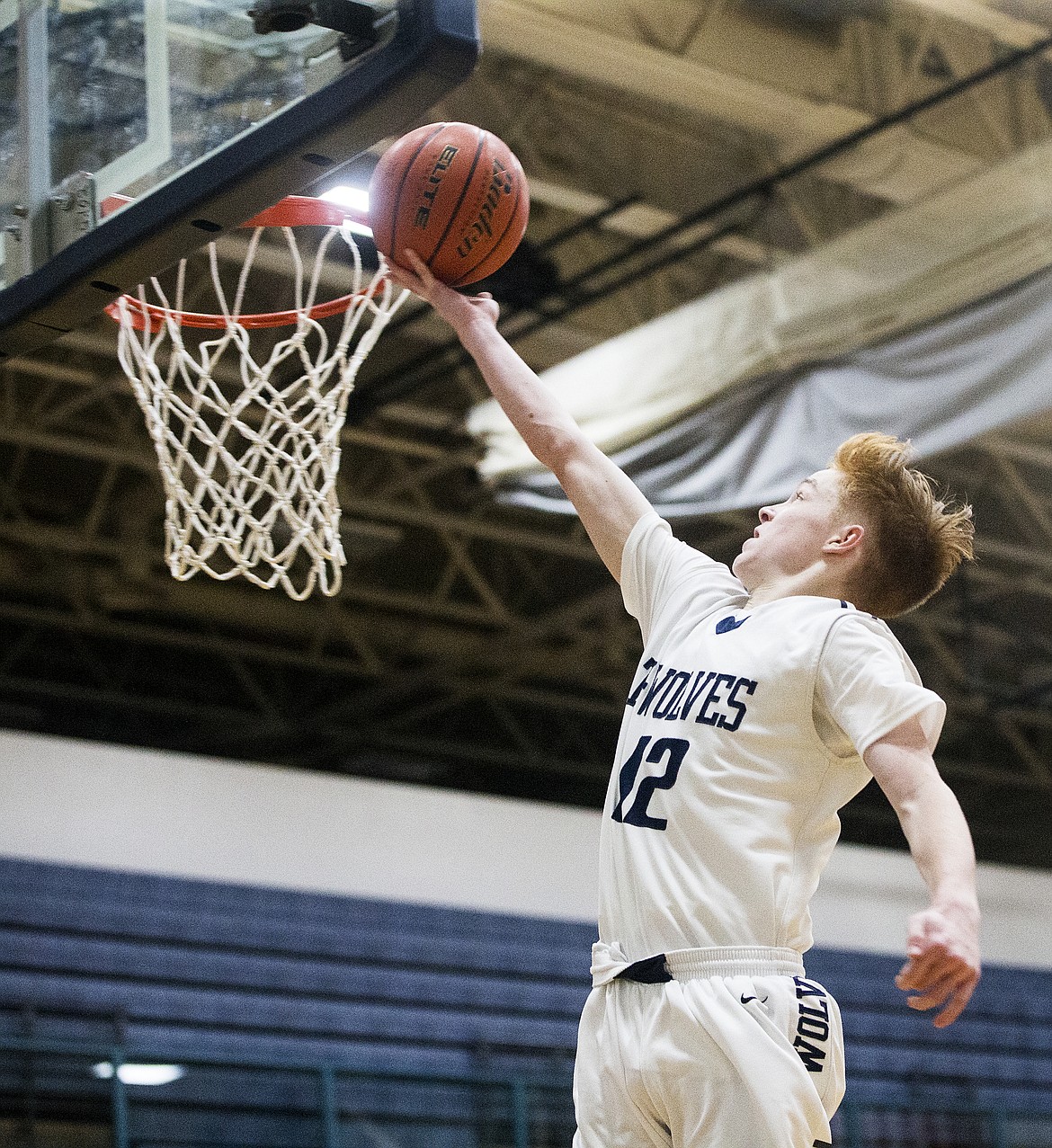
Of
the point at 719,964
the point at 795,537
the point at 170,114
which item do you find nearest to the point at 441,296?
the point at 170,114

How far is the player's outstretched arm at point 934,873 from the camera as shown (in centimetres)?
190

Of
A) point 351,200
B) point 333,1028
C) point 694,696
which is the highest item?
point 351,200

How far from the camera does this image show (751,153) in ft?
23.4

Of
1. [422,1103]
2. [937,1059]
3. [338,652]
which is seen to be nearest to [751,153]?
[422,1103]

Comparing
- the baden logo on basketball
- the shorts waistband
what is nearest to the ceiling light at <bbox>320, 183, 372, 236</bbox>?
the baden logo on basketball

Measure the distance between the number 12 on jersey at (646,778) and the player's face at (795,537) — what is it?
335 millimetres

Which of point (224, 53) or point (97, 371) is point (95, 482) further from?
point (224, 53)

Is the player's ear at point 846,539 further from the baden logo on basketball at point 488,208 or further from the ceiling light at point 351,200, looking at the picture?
the ceiling light at point 351,200

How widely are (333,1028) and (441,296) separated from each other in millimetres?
6180

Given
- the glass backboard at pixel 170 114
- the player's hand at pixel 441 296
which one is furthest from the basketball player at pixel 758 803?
the glass backboard at pixel 170 114

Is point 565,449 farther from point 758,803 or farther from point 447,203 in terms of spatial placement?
point 758,803

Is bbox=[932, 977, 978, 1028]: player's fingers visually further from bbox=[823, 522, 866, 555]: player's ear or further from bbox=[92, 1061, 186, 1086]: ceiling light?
bbox=[92, 1061, 186, 1086]: ceiling light

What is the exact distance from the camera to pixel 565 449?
2.81m

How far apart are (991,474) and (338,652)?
5335mm
